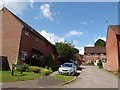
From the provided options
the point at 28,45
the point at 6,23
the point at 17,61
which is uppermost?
the point at 6,23

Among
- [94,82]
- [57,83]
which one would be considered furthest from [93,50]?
[57,83]

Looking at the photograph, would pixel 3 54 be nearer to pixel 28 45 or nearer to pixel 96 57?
pixel 28 45

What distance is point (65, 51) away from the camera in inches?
2112

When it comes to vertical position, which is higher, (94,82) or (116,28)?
(116,28)

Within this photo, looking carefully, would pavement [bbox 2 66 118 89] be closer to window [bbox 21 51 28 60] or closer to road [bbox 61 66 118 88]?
road [bbox 61 66 118 88]

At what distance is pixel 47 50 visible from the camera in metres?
49.1

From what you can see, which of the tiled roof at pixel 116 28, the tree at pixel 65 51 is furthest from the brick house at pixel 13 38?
the tree at pixel 65 51

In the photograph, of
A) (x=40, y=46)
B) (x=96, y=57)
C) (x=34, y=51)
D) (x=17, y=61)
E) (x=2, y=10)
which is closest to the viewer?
(x=17, y=61)

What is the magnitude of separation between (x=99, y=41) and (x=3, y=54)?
9533 cm

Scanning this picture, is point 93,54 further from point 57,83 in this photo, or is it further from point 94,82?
point 57,83

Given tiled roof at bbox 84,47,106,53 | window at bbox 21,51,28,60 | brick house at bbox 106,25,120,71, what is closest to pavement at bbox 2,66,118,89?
window at bbox 21,51,28,60

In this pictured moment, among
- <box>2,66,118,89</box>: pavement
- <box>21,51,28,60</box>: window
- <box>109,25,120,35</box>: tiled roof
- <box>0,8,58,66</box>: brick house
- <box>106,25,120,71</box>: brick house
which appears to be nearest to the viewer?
<box>2,66,118,89</box>: pavement

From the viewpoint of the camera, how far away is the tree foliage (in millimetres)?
53625

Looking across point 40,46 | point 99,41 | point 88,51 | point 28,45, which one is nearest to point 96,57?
point 88,51
